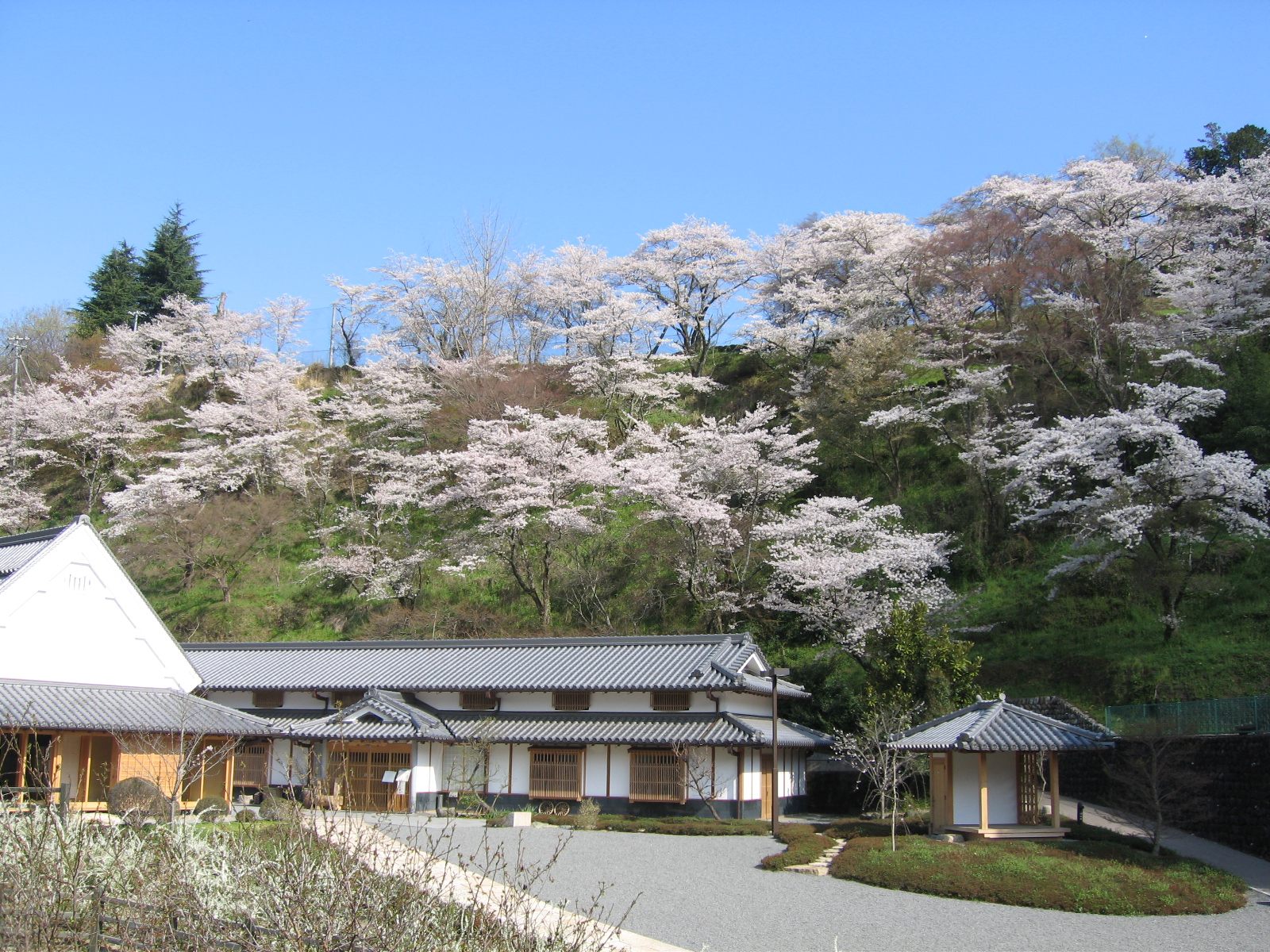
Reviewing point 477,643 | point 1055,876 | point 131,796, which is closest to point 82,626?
point 131,796

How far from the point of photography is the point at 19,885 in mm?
7320

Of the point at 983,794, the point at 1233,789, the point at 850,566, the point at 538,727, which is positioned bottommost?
the point at 983,794

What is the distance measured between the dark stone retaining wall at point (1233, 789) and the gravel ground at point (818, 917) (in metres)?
3.29

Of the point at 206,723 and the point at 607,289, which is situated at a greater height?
the point at 607,289

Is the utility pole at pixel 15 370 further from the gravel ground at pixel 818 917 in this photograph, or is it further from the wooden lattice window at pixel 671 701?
the gravel ground at pixel 818 917

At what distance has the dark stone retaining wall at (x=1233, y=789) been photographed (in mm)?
17156

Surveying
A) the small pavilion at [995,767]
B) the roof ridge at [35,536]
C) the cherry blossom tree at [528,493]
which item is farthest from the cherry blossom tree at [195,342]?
the small pavilion at [995,767]

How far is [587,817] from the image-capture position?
22594 millimetres

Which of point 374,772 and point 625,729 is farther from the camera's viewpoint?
point 374,772

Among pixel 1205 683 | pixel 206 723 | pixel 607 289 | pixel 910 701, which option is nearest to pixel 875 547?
pixel 910 701

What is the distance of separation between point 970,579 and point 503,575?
16548 mm

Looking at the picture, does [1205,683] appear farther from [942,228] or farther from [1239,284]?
[942,228]

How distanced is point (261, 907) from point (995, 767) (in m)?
15.8

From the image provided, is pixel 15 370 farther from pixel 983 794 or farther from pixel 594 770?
pixel 983 794
